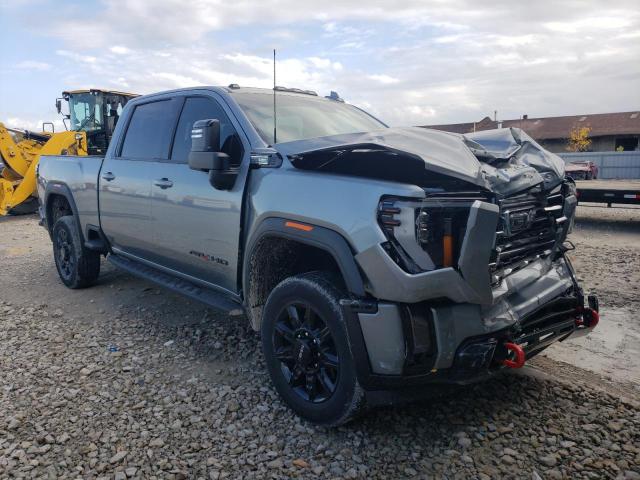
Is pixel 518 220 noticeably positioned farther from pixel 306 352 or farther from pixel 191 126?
pixel 191 126

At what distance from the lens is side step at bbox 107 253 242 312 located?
3.84 metres

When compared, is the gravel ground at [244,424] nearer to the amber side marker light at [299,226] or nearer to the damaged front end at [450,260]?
the damaged front end at [450,260]

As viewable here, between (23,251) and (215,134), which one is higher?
(215,134)

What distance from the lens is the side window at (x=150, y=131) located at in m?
4.55

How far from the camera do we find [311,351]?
120 inches

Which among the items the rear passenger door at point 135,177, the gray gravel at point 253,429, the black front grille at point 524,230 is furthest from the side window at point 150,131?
the black front grille at point 524,230

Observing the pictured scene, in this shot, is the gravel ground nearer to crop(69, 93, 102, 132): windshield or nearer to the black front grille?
the black front grille

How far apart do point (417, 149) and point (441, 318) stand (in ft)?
2.93

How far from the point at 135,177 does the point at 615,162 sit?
32.1 metres

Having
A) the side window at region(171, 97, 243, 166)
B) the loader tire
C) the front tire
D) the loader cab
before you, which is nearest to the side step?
the front tire

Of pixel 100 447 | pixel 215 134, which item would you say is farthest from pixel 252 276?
pixel 100 447

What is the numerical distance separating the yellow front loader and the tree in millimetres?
35270

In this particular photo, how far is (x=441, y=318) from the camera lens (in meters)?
2.62

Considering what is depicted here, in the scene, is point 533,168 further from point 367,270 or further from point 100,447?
point 100,447
